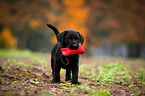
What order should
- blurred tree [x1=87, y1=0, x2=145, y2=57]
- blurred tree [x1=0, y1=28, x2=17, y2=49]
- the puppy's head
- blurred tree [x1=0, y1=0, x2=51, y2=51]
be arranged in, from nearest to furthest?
the puppy's head
blurred tree [x1=0, y1=28, x2=17, y2=49]
blurred tree [x1=0, y1=0, x2=51, y2=51]
blurred tree [x1=87, y1=0, x2=145, y2=57]

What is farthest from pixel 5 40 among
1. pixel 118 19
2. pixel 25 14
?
pixel 118 19

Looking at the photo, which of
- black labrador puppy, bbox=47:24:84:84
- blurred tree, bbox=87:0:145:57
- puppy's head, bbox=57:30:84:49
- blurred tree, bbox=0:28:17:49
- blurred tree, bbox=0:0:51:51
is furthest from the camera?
blurred tree, bbox=87:0:145:57

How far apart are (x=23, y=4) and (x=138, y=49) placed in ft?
65.7

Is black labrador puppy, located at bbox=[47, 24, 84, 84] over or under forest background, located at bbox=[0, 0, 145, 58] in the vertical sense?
under

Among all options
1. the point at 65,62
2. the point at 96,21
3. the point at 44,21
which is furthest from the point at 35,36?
the point at 65,62

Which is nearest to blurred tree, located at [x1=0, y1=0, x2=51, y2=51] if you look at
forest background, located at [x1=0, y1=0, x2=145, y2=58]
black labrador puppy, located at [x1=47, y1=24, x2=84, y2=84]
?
forest background, located at [x1=0, y1=0, x2=145, y2=58]

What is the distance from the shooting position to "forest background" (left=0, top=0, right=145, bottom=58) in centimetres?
1809

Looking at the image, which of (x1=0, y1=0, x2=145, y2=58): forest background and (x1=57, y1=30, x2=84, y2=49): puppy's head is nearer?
(x1=57, y1=30, x2=84, y2=49): puppy's head

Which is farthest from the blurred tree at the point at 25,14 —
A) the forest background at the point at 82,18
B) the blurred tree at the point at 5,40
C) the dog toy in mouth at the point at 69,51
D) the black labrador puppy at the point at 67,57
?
the dog toy in mouth at the point at 69,51

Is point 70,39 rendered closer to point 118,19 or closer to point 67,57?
point 67,57

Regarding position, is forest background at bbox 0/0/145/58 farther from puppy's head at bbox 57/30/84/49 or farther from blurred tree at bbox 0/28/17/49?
puppy's head at bbox 57/30/84/49

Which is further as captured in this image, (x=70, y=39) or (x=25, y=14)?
(x=25, y=14)

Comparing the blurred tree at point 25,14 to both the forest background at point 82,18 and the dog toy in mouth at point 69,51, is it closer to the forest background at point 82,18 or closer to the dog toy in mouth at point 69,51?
the forest background at point 82,18

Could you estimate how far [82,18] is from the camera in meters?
17.6
